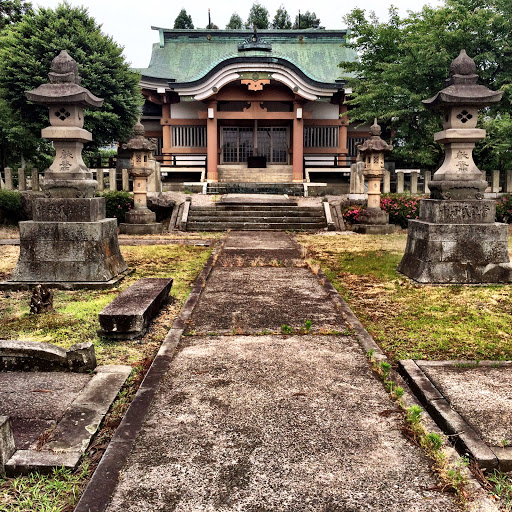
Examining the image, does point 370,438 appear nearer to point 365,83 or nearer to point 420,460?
point 420,460

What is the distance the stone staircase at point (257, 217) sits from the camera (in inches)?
570

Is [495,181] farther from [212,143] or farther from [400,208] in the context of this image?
[212,143]

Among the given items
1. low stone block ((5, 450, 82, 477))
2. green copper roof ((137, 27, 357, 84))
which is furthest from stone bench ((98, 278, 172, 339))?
green copper roof ((137, 27, 357, 84))

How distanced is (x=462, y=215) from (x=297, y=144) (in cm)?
1607

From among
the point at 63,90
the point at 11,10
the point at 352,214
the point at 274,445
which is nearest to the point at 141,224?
the point at 352,214

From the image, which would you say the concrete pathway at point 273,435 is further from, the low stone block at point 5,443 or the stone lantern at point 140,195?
the stone lantern at point 140,195

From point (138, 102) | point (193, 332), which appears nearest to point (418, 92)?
point (138, 102)

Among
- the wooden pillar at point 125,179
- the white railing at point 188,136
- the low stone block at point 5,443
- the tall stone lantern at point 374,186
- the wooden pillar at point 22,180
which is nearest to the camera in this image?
the low stone block at point 5,443

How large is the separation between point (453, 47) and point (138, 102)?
1260cm

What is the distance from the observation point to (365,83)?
698 inches

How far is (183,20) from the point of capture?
137ft

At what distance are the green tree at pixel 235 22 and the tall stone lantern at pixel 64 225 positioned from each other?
4184 centimetres

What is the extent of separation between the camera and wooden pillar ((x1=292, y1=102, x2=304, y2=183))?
72.3 ft

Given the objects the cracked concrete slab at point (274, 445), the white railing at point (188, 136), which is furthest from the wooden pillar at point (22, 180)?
the cracked concrete slab at point (274, 445)
